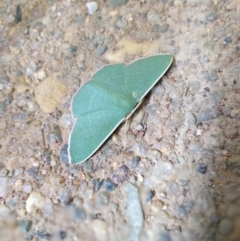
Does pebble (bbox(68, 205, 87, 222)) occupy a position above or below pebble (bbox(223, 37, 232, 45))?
below

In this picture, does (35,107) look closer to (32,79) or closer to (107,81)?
(32,79)

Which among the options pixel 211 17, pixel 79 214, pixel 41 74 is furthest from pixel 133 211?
pixel 211 17

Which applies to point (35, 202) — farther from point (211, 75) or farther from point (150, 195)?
point (211, 75)

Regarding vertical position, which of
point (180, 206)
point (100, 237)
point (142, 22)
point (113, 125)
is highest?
point (142, 22)

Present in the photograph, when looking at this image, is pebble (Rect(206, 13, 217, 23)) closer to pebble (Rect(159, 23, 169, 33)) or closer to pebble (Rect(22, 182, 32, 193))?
pebble (Rect(159, 23, 169, 33))

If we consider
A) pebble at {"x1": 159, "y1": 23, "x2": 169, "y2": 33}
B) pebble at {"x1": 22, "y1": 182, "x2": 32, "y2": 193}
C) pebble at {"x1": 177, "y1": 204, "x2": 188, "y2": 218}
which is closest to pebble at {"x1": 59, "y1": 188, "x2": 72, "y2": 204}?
pebble at {"x1": 22, "y1": 182, "x2": 32, "y2": 193}

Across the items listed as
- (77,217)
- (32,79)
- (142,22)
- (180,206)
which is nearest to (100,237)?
(77,217)

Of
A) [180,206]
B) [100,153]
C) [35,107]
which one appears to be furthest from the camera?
[35,107]
